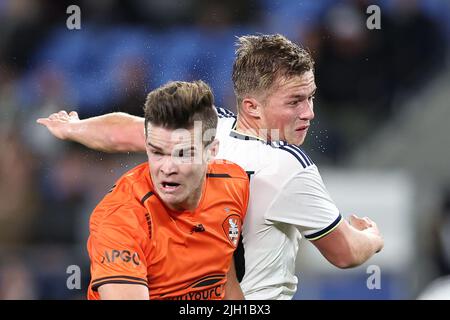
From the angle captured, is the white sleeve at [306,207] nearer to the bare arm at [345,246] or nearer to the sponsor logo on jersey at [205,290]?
the bare arm at [345,246]

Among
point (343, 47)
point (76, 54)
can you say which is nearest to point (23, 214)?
point (76, 54)

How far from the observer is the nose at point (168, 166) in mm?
2990

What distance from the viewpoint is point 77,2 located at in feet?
26.8

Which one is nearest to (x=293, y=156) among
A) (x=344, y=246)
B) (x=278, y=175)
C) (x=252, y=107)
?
(x=278, y=175)

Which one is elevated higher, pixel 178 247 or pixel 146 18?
pixel 146 18

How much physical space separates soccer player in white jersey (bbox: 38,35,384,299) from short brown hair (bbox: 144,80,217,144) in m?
0.40

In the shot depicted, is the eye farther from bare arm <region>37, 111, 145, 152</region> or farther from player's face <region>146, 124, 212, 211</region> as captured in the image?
bare arm <region>37, 111, 145, 152</region>

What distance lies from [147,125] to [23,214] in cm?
438

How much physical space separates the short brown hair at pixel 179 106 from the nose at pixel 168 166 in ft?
0.39

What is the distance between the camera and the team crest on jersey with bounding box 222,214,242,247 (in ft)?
10.8

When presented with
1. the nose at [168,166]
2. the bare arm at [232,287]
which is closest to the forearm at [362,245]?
the bare arm at [232,287]

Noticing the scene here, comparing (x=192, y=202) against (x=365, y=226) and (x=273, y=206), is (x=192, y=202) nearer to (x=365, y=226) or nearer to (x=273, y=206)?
(x=273, y=206)

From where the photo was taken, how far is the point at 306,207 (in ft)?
11.4
